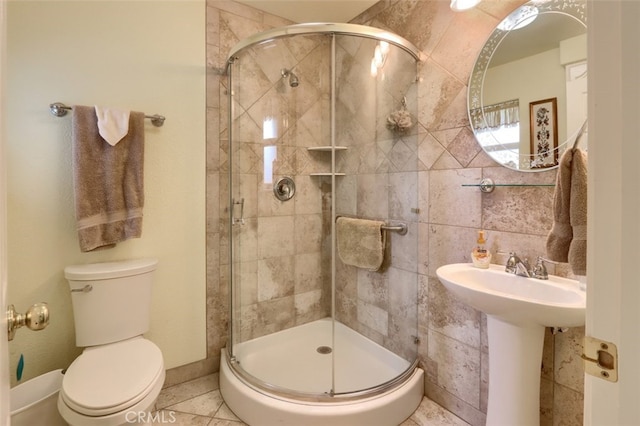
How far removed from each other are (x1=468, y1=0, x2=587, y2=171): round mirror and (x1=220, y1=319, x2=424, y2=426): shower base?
4.41 feet

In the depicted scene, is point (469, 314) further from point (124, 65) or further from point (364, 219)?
point (124, 65)

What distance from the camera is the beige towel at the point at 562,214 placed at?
943 mm

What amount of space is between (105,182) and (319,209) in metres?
1.23

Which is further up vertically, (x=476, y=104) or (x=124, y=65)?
(x=124, y=65)

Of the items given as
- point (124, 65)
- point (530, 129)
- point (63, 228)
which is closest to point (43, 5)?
point (124, 65)

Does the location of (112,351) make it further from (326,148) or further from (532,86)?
(532,86)

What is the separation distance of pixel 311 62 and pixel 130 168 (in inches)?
48.6

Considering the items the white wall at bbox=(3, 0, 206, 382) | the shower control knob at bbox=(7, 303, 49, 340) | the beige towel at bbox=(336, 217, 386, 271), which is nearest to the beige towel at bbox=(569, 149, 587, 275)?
the beige towel at bbox=(336, 217, 386, 271)

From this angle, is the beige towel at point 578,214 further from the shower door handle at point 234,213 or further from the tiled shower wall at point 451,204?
the shower door handle at point 234,213

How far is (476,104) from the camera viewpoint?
1504mm

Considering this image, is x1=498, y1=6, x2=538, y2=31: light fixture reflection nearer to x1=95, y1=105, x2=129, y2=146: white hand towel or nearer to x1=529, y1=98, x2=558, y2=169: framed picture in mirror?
x1=529, y1=98, x2=558, y2=169: framed picture in mirror

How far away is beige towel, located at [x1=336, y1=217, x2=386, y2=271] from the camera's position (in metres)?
1.93

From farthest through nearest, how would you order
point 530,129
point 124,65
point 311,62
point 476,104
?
point 311,62, point 124,65, point 476,104, point 530,129

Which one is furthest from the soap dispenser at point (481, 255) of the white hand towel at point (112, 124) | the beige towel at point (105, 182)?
the white hand towel at point (112, 124)
